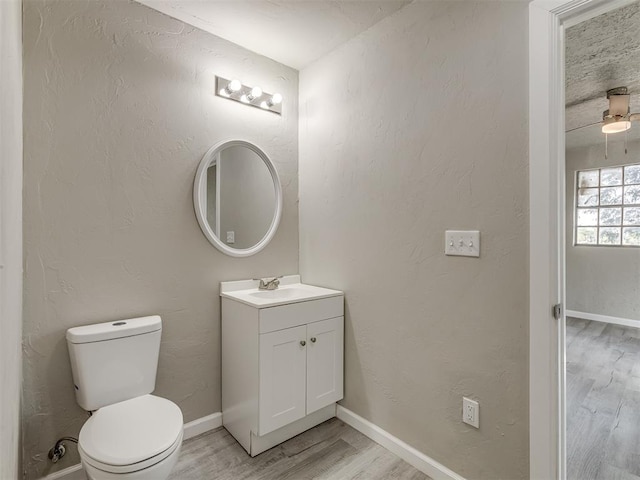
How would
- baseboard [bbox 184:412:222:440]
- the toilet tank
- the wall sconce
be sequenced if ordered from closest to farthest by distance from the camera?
the toilet tank
baseboard [bbox 184:412:222:440]
the wall sconce

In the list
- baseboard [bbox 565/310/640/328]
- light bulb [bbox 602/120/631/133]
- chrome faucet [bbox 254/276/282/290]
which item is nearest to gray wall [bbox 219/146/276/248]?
chrome faucet [bbox 254/276/282/290]

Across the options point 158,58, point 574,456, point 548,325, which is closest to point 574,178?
point 574,456

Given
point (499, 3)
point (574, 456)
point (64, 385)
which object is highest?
point (499, 3)

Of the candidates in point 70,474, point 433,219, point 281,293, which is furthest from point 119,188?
point 433,219

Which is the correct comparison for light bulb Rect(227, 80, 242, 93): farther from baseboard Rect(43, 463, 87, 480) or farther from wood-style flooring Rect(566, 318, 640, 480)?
wood-style flooring Rect(566, 318, 640, 480)

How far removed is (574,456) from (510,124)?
179 centimetres

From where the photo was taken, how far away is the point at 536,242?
1290 mm

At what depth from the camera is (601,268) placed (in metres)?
4.41

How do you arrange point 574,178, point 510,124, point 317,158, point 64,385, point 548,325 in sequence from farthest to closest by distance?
1. point 574,178
2. point 317,158
3. point 64,385
4. point 510,124
5. point 548,325

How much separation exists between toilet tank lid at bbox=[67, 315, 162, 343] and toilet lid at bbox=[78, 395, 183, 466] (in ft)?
1.02

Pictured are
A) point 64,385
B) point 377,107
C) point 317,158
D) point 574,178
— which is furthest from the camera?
point 574,178

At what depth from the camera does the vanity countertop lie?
1.83m

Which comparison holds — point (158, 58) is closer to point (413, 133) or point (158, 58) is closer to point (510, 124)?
point (413, 133)

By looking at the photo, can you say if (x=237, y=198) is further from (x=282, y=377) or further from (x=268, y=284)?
(x=282, y=377)
